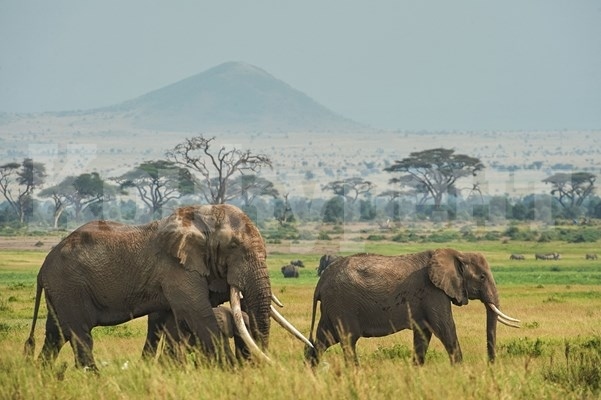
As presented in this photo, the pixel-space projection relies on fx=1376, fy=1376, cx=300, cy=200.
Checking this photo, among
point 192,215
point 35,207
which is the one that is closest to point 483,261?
point 192,215

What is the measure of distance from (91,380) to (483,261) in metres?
5.68

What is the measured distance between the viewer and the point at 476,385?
1066 centimetres

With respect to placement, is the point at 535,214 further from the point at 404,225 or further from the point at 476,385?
the point at 476,385

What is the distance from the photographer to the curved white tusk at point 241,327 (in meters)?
12.2

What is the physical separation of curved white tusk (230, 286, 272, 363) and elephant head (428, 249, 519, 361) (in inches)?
122

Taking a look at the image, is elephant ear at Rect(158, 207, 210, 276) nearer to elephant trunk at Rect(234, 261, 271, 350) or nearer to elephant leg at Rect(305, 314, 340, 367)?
elephant trunk at Rect(234, 261, 271, 350)

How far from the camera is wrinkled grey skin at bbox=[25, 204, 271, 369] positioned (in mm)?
12945

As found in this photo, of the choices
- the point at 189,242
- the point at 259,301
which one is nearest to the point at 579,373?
the point at 259,301

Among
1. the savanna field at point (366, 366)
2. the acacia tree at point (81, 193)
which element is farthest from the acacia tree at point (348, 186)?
the savanna field at point (366, 366)

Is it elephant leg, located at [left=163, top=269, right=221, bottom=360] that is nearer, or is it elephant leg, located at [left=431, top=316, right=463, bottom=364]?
elephant leg, located at [left=163, top=269, right=221, bottom=360]

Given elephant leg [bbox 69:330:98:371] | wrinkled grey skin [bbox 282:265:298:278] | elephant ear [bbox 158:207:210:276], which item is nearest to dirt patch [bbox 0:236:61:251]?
wrinkled grey skin [bbox 282:265:298:278]

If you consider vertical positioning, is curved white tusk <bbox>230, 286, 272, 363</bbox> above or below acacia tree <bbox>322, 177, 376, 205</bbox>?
above

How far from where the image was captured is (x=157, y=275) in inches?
524

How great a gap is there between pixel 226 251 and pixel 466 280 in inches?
142
